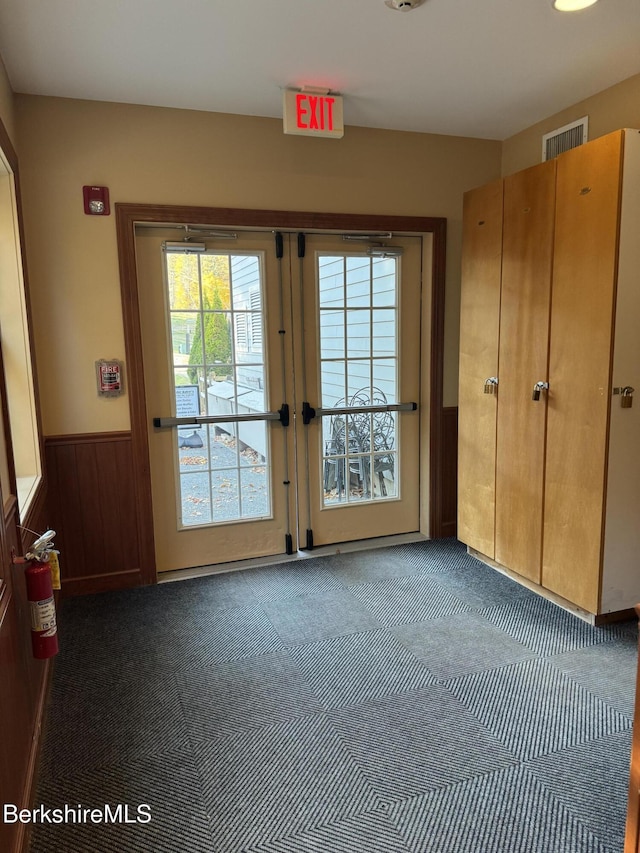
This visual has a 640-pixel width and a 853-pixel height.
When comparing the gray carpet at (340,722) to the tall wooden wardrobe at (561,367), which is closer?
the gray carpet at (340,722)

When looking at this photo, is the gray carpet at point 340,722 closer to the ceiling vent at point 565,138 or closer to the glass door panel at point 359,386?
the glass door panel at point 359,386

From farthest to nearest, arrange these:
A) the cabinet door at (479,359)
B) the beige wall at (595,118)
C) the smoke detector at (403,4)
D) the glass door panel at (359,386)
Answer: the glass door panel at (359,386) → the cabinet door at (479,359) → the beige wall at (595,118) → the smoke detector at (403,4)

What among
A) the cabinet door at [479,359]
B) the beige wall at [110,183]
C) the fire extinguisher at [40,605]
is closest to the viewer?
the fire extinguisher at [40,605]

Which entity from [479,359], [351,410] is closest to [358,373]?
[351,410]

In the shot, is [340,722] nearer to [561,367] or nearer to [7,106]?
[561,367]

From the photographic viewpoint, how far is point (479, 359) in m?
3.35

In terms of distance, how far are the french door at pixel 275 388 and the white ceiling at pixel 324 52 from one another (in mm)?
773

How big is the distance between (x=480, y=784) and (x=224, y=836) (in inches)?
32.2

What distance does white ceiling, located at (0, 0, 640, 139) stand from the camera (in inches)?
87.0

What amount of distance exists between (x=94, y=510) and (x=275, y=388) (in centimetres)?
129

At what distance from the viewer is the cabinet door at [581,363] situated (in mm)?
2516

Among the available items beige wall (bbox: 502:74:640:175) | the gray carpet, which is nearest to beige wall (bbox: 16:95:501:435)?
beige wall (bbox: 502:74:640:175)
